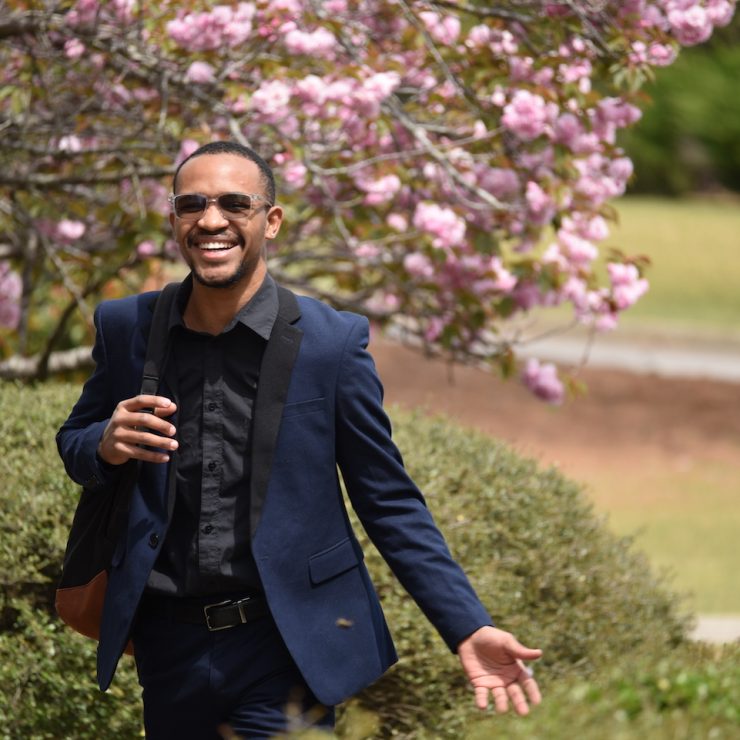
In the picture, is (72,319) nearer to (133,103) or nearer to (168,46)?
(133,103)

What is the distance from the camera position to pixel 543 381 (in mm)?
7379

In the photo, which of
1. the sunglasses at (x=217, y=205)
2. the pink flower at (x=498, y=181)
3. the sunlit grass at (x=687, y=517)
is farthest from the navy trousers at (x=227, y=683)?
the sunlit grass at (x=687, y=517)

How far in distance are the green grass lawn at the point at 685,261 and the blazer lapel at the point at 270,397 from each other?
60.8ft

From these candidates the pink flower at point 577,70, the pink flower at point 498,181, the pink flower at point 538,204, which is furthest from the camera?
the pink flower at point 498,181

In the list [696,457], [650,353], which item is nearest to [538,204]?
[696,457]

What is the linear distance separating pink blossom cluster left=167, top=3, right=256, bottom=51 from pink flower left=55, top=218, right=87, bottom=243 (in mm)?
1447

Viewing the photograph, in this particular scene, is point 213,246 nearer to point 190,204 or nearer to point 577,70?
point 190,204

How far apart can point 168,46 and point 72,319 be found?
156 inches

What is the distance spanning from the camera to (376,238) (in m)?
7.59

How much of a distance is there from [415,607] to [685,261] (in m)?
23.7

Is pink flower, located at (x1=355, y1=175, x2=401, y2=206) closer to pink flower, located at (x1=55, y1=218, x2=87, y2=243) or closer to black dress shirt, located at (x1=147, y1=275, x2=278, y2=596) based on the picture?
pink flower, located at (x1=55, y1=218, x2=87, y2=243)

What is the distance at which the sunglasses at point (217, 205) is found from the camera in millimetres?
3223

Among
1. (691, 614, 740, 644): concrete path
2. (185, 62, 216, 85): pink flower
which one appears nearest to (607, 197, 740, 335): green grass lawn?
(691, 614, 740, 644): concrete path

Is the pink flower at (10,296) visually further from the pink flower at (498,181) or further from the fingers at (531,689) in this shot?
the fingers at (531,689)
